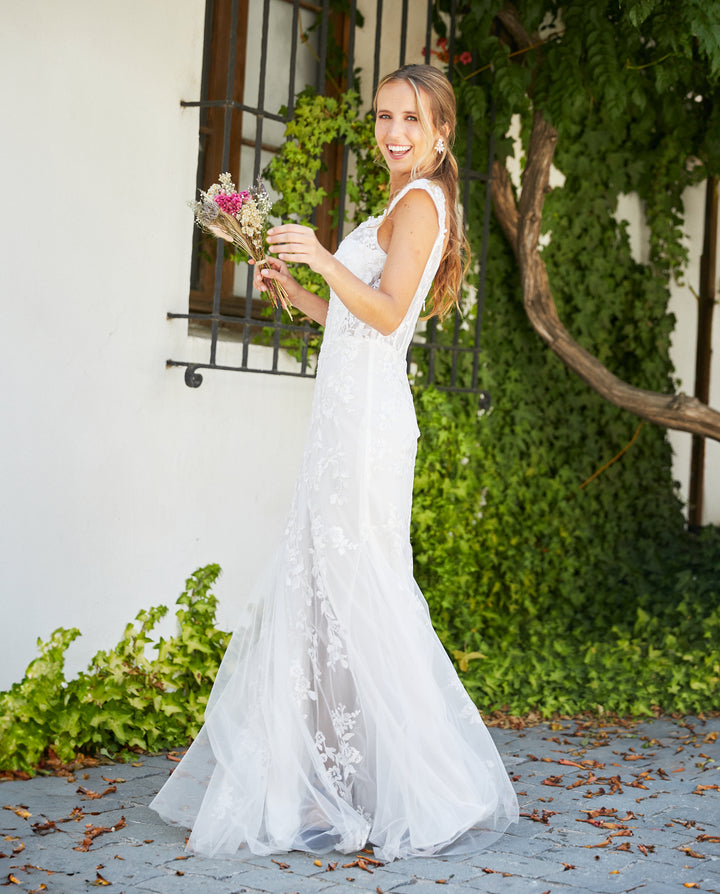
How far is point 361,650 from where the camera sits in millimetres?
2832

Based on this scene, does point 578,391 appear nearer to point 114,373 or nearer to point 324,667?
point 114,373

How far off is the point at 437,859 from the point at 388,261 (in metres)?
1.50

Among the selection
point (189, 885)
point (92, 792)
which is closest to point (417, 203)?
point (189, 885)

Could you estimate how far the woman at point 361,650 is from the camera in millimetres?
2746

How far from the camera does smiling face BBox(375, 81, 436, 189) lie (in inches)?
112

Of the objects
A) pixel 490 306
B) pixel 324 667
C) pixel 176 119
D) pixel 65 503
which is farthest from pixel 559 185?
pixel 324 667

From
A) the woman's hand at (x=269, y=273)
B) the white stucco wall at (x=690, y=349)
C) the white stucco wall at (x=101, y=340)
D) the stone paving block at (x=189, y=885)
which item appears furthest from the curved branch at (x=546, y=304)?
the stone paving block at (x=189, y=885)

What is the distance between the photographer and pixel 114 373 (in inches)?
157

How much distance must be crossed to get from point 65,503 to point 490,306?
2803mm

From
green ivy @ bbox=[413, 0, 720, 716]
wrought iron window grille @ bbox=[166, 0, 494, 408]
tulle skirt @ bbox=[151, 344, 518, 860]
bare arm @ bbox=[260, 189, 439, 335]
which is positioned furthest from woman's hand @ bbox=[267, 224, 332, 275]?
green ivy @ bbox=[413, 0, 720, 716]

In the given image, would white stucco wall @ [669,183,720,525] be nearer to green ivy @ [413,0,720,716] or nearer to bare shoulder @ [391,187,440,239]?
green ivy @ [413,0,720,716]

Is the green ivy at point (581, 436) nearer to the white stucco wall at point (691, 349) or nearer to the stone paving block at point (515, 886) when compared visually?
the white stucco wall at point (691, 349)

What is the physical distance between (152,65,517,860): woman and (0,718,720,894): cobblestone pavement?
0.29 feet

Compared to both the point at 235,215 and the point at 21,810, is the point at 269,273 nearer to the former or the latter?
the point at 235,215
